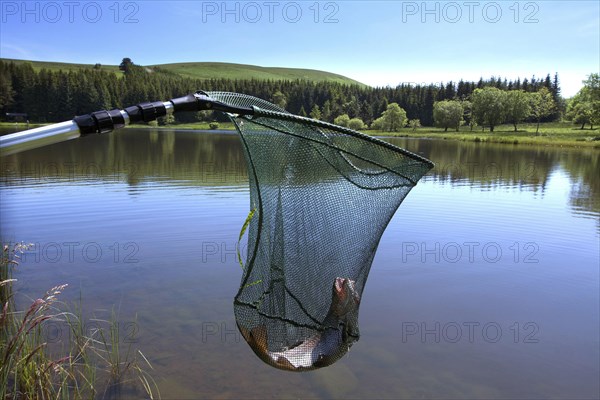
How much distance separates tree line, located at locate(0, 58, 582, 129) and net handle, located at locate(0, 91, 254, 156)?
109m

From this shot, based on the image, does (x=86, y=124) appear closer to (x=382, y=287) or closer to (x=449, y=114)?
(x=382, y=287)

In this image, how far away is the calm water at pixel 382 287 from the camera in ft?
19.0

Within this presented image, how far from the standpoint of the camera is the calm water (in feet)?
19.0

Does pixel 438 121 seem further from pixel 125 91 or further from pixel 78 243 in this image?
pixel 78 243

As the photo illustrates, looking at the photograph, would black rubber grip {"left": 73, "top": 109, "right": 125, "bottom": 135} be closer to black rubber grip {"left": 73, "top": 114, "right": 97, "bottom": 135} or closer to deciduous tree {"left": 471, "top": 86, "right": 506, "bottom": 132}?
black rubber grip {"left": 73, "top": 114, "right": 97, "bottom": 135}

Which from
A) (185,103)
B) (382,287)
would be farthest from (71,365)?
(382,287)

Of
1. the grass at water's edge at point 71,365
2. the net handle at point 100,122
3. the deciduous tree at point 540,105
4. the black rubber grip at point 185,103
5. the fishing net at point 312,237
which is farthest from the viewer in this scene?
the deciduous tree at point 540,105

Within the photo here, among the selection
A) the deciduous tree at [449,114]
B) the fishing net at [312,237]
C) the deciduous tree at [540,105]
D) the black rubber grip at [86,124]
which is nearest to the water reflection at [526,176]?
the fishing net at [312,237]

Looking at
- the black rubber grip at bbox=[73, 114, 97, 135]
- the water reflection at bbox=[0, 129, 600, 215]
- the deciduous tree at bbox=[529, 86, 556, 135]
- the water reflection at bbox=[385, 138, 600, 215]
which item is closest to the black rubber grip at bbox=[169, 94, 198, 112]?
the black rubber grip at bbox=[73, 114, 97, 135]

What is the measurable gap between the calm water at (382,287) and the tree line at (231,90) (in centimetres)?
9664

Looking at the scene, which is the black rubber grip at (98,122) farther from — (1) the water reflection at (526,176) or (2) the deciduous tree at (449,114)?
(2) the deciduous tree at (449,114)

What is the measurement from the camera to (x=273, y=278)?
144 inches

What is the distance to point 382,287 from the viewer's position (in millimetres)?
8828

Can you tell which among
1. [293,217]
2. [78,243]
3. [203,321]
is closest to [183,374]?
[203,321]
